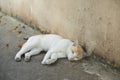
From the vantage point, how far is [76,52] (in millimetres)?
3703

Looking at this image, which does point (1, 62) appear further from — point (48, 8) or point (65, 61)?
point (48, 8)

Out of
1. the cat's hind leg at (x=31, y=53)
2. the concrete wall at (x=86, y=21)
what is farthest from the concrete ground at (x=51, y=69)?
the concrete wall at (x=86, y=21)

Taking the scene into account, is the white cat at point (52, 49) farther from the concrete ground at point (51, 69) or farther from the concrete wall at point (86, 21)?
the concrete wall at point (86, 21)

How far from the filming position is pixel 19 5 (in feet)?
18.6

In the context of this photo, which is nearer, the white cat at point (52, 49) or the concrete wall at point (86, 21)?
the concrete wall at point (86, 21)

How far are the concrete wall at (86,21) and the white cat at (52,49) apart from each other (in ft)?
0.82

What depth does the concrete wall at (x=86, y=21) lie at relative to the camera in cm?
344

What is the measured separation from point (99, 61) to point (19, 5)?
8.36 ft

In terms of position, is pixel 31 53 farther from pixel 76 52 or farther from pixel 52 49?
pixel 76 52

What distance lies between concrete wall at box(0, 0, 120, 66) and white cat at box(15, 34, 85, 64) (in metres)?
0.25

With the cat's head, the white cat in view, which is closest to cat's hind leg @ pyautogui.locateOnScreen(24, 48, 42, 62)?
the white cat

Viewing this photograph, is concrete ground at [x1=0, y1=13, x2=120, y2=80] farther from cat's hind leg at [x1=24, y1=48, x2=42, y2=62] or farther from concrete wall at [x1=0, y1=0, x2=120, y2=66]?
concrete wall at [x1=0, y1=0, x2=120, y2=66]

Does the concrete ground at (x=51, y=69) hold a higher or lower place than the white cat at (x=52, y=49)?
lower

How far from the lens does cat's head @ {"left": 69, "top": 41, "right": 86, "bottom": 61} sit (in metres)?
3.71
